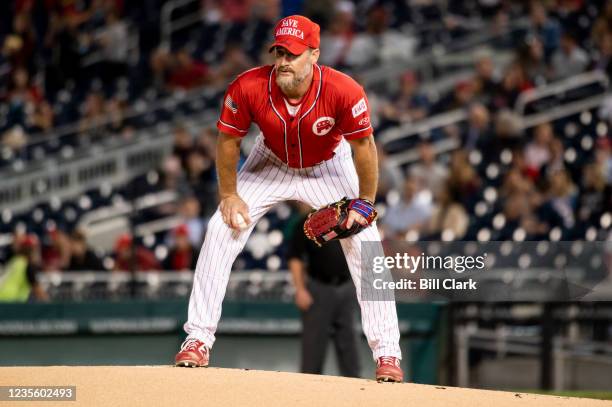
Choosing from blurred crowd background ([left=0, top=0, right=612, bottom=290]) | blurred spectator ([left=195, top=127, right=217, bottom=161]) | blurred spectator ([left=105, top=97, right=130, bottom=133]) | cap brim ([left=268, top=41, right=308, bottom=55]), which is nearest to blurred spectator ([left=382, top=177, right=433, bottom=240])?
blurred crowd background ([left=0, top=0, right=612, bottom=290])

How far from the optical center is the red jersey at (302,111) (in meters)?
6.31

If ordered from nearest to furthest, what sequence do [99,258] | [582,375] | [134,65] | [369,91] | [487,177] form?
[582,375] < [99,258] < [487,177] < [369,91] < [134,65]

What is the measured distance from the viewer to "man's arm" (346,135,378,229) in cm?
639

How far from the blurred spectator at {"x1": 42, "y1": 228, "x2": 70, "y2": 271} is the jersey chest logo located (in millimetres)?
5754

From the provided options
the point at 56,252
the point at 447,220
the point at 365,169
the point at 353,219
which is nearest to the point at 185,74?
the point at 56,252

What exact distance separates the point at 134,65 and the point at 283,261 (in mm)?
5921

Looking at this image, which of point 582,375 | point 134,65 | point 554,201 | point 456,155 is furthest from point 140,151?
point 582,375

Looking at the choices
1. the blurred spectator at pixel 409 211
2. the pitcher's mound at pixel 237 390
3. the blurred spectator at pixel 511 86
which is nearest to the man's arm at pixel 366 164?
the pitcher's mound at pixel 237 390

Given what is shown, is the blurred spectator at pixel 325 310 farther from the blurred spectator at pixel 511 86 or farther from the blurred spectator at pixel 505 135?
the blurred spectator at pixel 511 86

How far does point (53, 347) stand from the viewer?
10500mm

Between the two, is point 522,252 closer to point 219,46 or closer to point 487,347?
point 487,347

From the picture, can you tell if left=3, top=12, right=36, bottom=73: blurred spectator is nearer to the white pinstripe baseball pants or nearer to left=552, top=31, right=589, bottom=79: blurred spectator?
left=552, top=31, right=589, bottom=79: blurred spectator

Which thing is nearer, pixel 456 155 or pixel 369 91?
pixel 456 155

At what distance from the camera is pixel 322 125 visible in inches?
251
